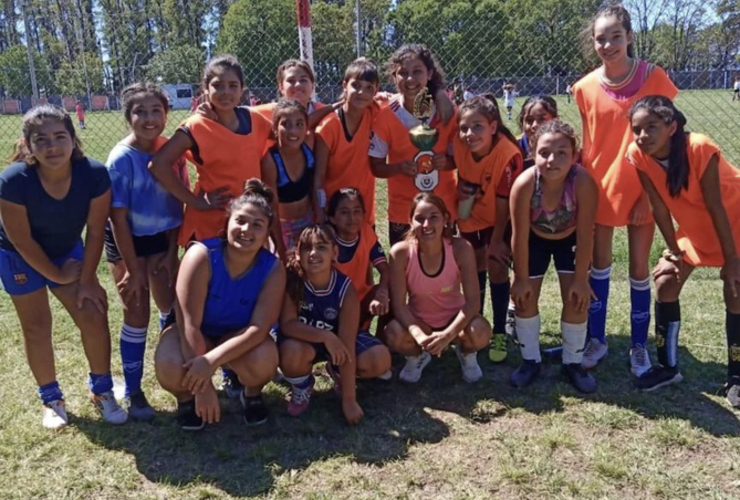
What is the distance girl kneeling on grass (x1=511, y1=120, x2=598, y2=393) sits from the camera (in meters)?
3.55

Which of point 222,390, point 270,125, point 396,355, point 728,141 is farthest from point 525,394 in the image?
point 728,141

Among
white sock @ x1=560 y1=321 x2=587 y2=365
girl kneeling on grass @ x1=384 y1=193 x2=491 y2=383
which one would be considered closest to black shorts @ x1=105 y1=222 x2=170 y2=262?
girl kneeling on grass @ x1=384 y1=193 x2=491 y2=383

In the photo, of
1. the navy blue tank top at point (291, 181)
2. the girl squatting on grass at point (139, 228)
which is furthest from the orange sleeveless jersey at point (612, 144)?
the girl squatting on grass at point (139, 228)

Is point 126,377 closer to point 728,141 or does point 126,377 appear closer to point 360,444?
point 360,444

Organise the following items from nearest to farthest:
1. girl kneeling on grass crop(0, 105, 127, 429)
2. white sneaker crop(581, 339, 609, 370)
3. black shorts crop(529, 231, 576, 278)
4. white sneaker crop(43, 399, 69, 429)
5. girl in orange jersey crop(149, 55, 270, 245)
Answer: girl kneeling on grass crop(0, 105, 127, 429) → white sneaker crop(43, 399, 69, 429) → girl in orange jersey crop(149, 55, 270, 245) → black shorts crop(529, 231, 576, 278) → white sneaker crop(581, 339, 609, 370)

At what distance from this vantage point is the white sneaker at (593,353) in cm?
405

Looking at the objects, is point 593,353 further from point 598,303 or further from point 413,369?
point 413,369

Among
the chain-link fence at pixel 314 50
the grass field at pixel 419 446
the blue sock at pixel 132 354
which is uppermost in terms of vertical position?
the chain-link fence at pixel 314 50

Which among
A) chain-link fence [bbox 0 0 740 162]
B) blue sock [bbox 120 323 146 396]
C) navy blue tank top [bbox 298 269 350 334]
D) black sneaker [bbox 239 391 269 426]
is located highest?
chain-link fence [bbox 0 0 740 162]

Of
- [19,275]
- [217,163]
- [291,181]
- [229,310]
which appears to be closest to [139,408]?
[229,310]

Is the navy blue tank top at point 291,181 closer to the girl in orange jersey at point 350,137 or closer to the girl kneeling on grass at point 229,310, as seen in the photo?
the girl in orange jersey at point 350,137

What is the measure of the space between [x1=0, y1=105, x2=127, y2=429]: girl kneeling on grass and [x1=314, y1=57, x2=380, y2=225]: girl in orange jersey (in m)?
1.25

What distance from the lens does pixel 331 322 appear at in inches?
142

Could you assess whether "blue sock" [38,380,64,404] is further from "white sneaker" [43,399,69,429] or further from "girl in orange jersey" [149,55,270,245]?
"girl in orange jersey" [149,55,270,245]
